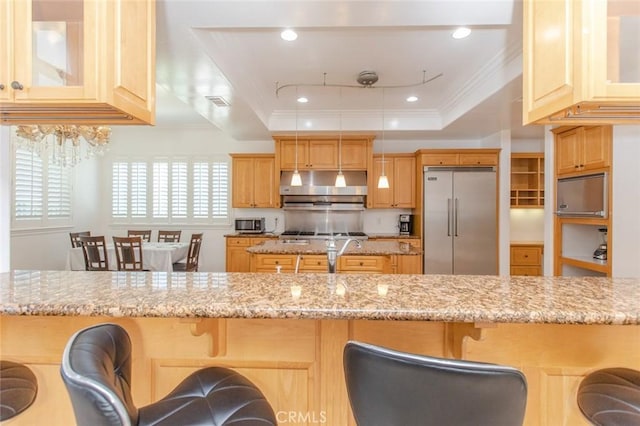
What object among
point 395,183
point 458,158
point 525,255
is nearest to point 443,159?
point 458,158

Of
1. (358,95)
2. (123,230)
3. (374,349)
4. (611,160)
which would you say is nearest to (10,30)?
(374,349)

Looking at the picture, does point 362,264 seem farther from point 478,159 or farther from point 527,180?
point 527,180

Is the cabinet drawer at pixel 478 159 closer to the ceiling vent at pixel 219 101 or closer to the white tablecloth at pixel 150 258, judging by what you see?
the ceiling vent at pixel 219 101

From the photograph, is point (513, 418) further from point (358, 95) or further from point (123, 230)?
point (123, 230)

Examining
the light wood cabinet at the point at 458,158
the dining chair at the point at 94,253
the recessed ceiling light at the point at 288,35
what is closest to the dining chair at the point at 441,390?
the recessed ceiling light at the point at 288,35

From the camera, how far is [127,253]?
4.18 meters

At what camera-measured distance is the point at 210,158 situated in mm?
6230

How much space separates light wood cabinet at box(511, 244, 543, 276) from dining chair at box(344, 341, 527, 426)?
534 cm

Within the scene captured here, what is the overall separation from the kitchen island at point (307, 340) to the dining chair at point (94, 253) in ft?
10.5

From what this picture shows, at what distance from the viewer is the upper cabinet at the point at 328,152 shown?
541cm

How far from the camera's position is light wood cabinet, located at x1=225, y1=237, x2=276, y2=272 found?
5.39 metres

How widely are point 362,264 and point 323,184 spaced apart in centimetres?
216

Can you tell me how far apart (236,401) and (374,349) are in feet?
1.71

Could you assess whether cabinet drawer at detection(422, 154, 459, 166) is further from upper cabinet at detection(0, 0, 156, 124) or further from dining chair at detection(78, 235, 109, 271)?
dining chair at detection(78, 235, 109, 271)
